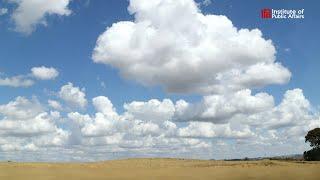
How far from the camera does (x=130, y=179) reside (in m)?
43.0

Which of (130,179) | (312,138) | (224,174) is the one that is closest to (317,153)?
(312,138)

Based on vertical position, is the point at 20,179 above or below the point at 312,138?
below

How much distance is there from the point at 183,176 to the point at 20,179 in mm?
15024

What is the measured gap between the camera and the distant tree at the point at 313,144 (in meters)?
104

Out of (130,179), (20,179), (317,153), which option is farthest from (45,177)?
(317,153)

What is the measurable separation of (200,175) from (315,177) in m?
10.7

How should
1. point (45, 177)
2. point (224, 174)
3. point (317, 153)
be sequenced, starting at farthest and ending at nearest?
point (317, 153) → point (224, 174) → point (45, 177)

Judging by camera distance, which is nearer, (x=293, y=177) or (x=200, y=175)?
(x=293, y=177)

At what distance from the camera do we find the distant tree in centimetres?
10350

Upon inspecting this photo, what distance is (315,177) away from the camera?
4228 cm

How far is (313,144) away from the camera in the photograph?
107 meters

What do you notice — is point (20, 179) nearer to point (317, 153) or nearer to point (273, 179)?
point (273, 179)

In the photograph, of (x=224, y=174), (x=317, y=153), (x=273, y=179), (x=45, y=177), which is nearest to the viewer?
(x=273, y=179)

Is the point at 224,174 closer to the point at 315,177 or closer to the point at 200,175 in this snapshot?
the point at 200,175
